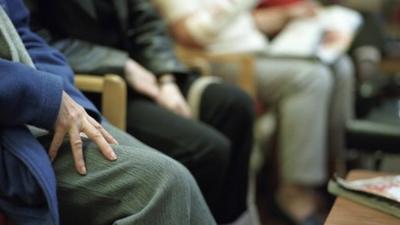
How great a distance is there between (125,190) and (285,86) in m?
1.16

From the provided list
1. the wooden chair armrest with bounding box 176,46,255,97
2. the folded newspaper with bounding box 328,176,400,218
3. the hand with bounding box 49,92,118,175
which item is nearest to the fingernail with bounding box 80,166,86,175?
the hand with bounding box 49,92,118,175

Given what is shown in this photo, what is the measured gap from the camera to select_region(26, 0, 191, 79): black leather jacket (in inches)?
53.7

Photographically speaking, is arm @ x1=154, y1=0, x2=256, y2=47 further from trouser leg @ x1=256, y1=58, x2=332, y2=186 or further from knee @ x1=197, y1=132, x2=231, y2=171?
knee @ x1=197, y1=132, x2=231, y2=171

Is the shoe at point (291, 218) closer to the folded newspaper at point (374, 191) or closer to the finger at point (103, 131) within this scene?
the folded newspaper at point (374, 191)

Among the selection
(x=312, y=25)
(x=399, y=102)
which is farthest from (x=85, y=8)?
(x=399, y=102)

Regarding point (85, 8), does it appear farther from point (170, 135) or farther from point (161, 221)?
point (161, 221)

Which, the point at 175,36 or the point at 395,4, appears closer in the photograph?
the point at 175,36

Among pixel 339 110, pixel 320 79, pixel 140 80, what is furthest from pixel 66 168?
pixel 339 110

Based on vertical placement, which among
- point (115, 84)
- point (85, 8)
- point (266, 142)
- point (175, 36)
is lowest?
point (266, 142)

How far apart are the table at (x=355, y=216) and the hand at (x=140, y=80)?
565mm

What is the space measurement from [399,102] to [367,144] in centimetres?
37

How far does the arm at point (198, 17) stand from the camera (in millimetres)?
1818

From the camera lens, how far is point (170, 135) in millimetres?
1330

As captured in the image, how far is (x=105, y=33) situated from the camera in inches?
58.1
